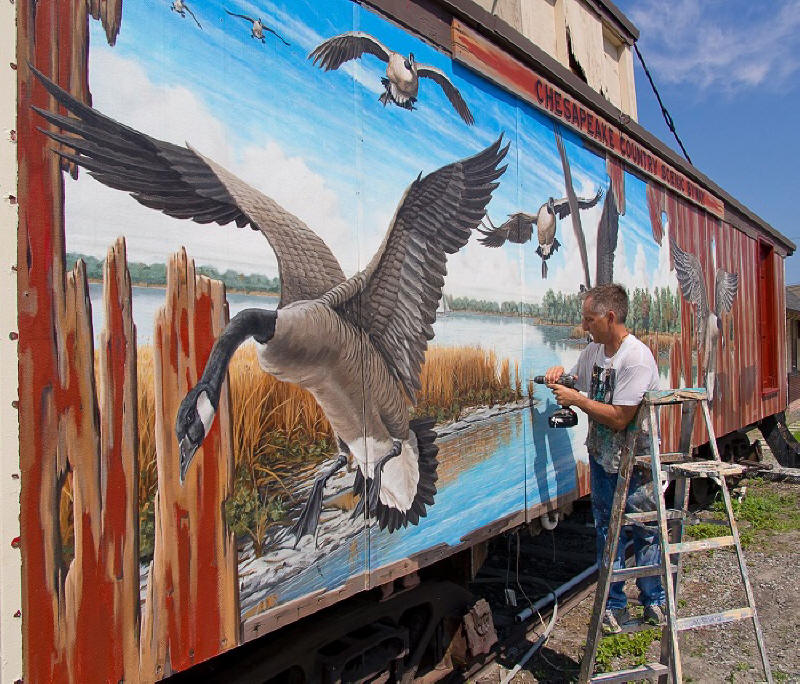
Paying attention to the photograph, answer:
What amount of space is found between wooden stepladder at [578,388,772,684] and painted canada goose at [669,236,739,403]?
2.79 m

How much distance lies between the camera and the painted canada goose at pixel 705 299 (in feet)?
17.4

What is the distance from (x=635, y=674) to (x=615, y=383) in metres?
1.24

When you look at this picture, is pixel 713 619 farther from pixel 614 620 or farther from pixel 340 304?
pixel 340 304

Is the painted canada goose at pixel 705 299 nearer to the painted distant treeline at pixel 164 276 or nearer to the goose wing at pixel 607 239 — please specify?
the goose wing at pixel 607 239

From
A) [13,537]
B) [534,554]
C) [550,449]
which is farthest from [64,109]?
[534,554]

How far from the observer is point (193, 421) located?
156 cm

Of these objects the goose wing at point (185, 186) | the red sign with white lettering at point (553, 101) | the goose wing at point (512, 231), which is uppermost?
the red sign with white lettering at point (553, 101)

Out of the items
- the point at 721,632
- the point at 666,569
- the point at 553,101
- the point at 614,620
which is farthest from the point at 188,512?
the point at 721,632

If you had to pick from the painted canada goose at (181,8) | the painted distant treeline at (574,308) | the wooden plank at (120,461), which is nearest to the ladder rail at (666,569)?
the painted distant treeline at (574,308)

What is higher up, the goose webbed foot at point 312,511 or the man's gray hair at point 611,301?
the man's gray hair at point 611,301

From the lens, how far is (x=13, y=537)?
1245 millimetres

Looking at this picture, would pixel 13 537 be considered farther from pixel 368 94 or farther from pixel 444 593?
pixel 444 593

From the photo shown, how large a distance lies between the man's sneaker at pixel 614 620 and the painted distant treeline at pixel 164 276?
7.23 ft

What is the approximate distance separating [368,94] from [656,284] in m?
3.30
